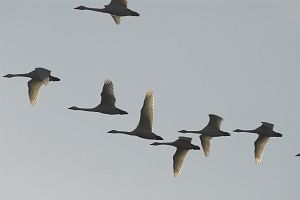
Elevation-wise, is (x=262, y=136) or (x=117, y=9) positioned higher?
(x=117, y=9)

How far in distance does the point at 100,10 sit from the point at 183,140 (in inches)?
399

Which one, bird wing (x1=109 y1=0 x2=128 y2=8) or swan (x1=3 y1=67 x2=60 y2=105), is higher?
bird wing (x1=109 y1=0 x2=128 y2=8)

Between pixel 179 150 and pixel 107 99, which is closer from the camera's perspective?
pixel 107 99

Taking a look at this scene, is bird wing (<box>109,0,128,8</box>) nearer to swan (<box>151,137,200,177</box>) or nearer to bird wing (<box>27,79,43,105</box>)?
bird wing (<box>27,79,43,105</box>)

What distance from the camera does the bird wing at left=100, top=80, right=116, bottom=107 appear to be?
5881cm

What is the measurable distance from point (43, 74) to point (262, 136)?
56.8 ft

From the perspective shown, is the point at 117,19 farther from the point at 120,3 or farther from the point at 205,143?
the point at 205,143

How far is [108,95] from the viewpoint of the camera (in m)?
58.9

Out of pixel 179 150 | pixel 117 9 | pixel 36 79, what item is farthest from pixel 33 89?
pixel 179 150

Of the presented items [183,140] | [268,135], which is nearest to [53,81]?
[183,140]

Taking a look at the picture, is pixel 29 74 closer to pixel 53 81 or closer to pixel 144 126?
pixel 53 81

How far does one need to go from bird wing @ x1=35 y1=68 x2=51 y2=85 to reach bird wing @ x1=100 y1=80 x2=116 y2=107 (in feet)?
11.7

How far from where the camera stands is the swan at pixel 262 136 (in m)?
64.6

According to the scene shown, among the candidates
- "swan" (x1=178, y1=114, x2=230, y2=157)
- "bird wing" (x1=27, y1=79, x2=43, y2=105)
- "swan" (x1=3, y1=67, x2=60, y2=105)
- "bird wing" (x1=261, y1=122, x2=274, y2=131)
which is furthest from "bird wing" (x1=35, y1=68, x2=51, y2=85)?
"bird wing" (x1=261, y1=122, x2=274, y2=131)
